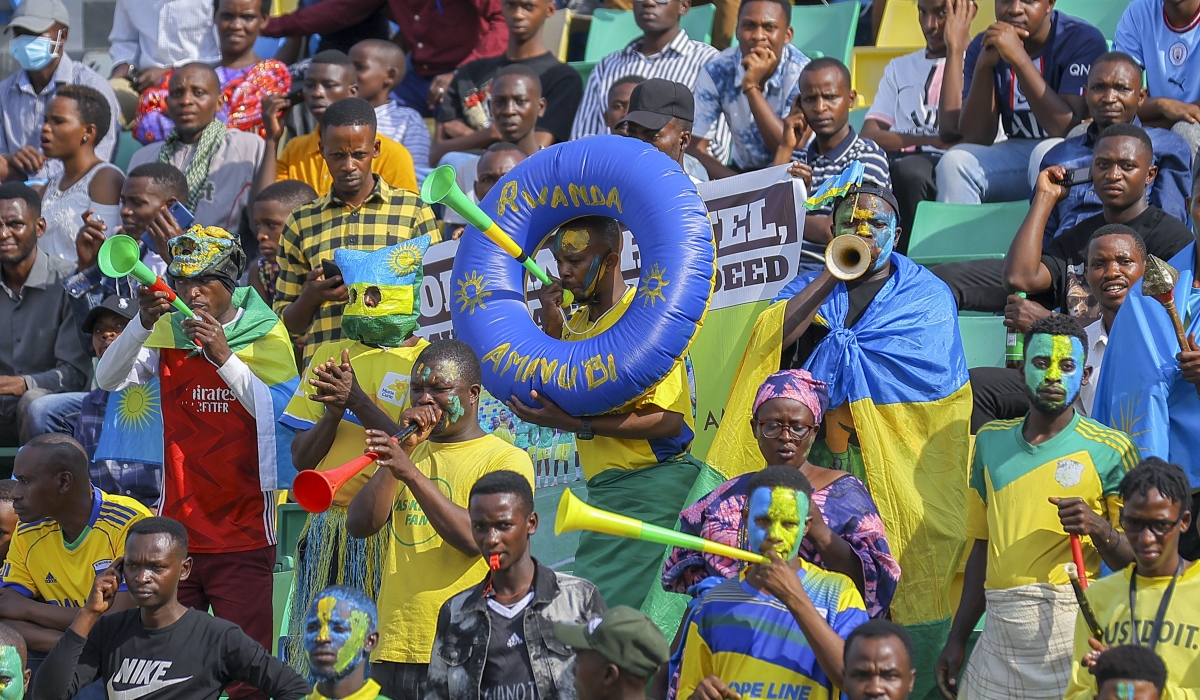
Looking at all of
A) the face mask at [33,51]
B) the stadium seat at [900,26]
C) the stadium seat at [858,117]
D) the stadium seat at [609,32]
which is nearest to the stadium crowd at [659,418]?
the stadium seat at [858,117]

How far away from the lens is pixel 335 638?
430cm

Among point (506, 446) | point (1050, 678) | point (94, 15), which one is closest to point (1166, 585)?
point (1050, 678)

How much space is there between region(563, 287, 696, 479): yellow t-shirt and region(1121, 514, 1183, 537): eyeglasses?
1619mm

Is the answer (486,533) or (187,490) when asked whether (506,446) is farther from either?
(187,490)

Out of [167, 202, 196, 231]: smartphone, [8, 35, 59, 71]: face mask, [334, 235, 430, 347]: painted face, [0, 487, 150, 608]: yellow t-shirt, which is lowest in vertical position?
[0, 487, 150, 608]: yellow t-shirt

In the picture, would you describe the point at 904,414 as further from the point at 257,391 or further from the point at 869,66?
the point at 869,66

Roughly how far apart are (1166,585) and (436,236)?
3.58 m

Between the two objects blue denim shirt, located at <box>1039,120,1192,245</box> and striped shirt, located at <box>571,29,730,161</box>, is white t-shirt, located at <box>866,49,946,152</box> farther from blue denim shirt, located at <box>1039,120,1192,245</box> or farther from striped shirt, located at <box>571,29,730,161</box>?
blue denim shirt, located at <box>1039,120,1192,245</box>

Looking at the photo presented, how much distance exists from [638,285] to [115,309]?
267cm

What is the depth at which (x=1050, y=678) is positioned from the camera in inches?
180

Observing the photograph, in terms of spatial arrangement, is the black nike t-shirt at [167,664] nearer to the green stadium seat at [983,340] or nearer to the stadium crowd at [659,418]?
the stadium crowd at [659,418]

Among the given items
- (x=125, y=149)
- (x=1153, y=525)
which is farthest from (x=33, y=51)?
(x=1153, y=525)

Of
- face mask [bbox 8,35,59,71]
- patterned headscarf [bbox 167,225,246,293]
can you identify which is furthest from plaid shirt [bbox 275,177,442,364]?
face mask [bbox 8,35,59,71]

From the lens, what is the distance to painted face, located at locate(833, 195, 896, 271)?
5.38 metres
